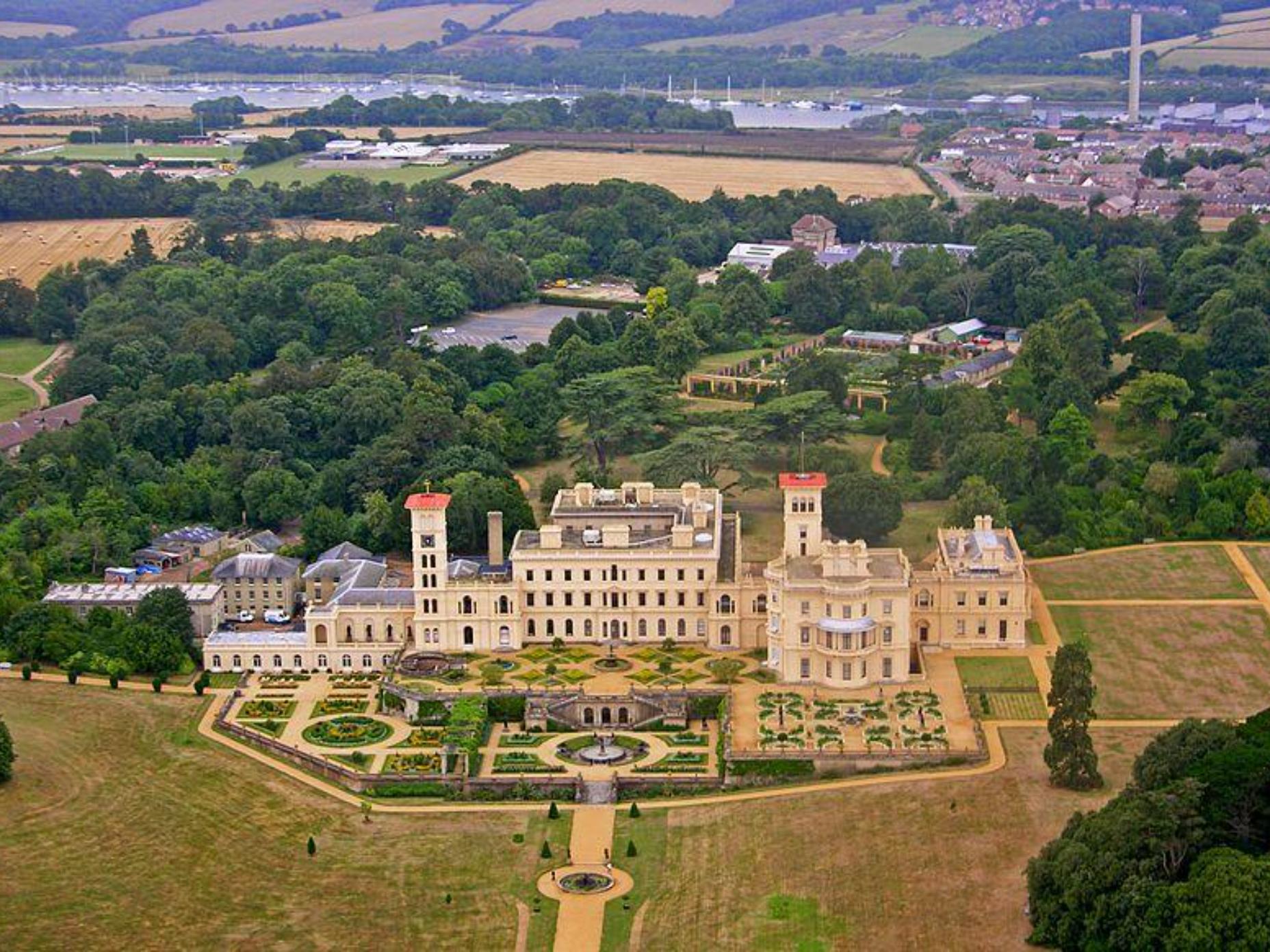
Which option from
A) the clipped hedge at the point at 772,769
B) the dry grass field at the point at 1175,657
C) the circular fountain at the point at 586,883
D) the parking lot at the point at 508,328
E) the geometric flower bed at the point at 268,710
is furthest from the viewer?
the parking lot at the point at 508,328

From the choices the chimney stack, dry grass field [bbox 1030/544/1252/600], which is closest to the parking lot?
the chimney stack

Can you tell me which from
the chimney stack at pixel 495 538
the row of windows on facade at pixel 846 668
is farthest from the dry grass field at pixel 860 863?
the chimney stack at pixel 495 538

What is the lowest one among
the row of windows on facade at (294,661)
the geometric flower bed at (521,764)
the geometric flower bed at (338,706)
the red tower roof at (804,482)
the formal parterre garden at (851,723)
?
the geometric flower bed at (521,764)

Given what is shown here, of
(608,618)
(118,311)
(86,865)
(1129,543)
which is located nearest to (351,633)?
(608,618)

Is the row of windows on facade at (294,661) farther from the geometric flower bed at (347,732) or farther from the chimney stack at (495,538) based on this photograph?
the chimney stack at (495,538)

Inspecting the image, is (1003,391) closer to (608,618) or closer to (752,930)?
(608,618)
